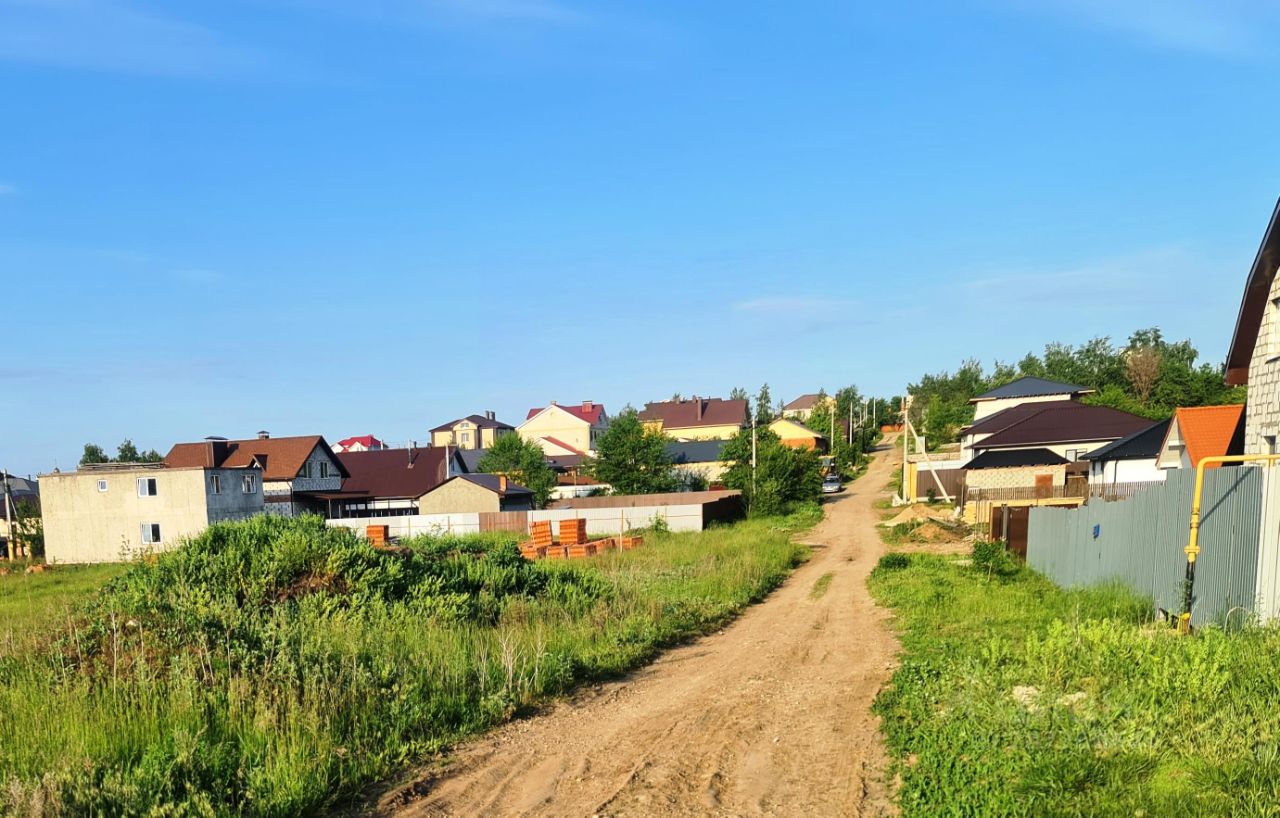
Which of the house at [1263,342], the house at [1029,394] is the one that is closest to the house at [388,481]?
the house at [1029,394]

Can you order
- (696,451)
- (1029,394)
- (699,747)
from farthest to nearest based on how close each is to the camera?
1. (696,451)
2. (1029,394)
3. (699,747)

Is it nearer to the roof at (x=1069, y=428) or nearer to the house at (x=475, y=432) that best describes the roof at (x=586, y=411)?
the house at (x=475, y=432)

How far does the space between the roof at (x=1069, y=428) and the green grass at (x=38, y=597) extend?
130 feet

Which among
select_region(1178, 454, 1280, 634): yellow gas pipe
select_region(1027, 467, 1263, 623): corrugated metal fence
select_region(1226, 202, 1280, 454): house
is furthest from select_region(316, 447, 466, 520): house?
select_region(1178, 454, 1280, 634): yellow gas pipe

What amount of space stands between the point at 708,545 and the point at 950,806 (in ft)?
67.0

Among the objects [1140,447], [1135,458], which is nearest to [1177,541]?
[1140,447]

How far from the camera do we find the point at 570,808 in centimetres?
555

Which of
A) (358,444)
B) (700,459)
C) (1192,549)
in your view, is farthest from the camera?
(358,444)

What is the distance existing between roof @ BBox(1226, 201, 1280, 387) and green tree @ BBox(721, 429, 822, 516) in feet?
91.7

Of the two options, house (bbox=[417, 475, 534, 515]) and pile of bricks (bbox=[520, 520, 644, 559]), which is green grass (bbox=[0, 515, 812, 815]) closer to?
pile of bricks (bbox=[520, 520, 644, 559])

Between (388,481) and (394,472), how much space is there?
1269 mm

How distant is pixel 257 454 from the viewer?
51188mm

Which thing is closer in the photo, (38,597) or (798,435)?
(38,597)

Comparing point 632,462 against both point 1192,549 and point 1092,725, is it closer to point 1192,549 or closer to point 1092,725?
point 1192,549
